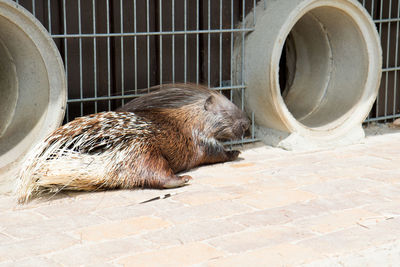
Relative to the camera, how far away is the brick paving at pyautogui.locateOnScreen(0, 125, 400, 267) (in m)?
3.20

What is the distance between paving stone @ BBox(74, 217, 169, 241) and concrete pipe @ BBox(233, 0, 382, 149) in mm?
2356

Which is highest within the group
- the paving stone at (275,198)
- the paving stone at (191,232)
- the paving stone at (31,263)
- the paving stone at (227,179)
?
the paving stone at (227,179)

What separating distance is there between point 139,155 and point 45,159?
68 centimetres

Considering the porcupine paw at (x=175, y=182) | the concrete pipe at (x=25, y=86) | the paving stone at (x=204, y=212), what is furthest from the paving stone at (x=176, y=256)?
the concrete pipe at (x=25, y=86)

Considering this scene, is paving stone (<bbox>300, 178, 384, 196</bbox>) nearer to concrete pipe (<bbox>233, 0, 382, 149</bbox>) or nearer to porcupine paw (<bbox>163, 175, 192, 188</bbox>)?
porcupine paw (<bbox>163, 175, 192, 188</bbox>)

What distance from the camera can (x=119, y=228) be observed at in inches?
143

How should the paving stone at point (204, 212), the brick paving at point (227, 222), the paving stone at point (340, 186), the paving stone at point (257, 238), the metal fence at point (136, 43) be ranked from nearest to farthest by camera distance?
1. the brick paving at point (227, 222)
2. the paving stone at point (257, 238)
3. the paving stone at point (204, 212)
4. the paving stone at point (340, 186)
5. the metal fence at point (136, 43)

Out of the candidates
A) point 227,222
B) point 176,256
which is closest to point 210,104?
point 227,222

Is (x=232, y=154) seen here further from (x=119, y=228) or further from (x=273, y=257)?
(x=273, y=257)

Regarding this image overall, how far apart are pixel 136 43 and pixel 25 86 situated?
1180 millimetres

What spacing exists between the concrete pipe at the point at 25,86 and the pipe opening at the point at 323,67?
9.47 ft

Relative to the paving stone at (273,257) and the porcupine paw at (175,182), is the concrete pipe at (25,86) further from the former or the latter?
the paving stone at (273,257)

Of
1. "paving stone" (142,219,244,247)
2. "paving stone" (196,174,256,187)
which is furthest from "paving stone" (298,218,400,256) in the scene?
"paving stone" (196,174,256,187)

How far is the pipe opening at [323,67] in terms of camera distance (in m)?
6.38
